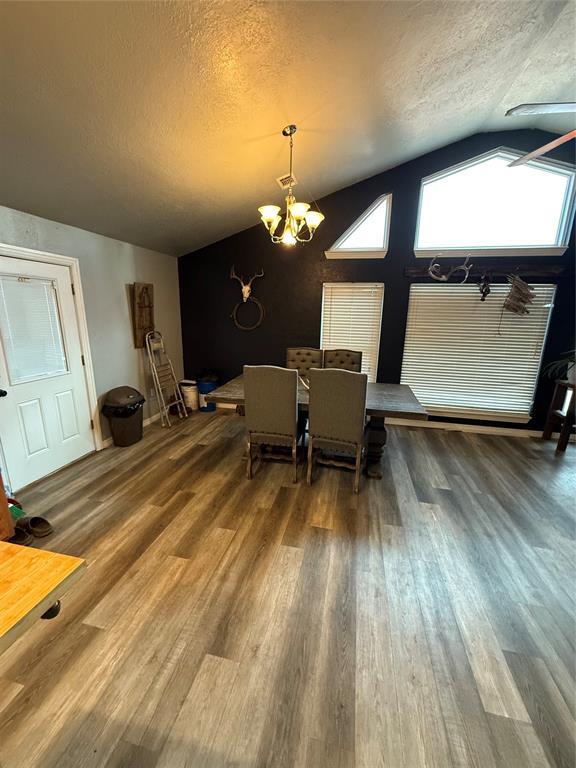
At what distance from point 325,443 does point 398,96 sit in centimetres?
292

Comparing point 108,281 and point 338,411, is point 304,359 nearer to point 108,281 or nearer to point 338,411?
point 338,411

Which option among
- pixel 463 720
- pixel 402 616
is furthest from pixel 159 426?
pixel 463 720

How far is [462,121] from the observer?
124 inches

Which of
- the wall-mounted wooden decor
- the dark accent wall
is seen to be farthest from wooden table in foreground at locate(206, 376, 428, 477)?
the wall-mounted wooden decor

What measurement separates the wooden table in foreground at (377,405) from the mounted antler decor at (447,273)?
1.63 meters

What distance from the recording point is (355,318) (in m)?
4.26

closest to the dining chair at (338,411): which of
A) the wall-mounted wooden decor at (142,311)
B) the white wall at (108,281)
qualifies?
the white wall at (108,281)

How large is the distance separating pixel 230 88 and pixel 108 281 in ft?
7.87

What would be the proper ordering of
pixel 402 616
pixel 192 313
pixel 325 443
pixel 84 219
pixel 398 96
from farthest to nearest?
pixel 192 313 → pixel 84 219 → pixel 325 443 → pixel 398 96 → pixel 402 616

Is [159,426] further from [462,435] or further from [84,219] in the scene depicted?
[462,435]

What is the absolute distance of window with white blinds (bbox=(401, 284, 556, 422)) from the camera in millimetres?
3775

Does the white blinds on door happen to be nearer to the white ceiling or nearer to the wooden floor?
the white ceiling

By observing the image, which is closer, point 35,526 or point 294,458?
point 35,526

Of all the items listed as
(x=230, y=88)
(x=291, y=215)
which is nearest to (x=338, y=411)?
(x=291, y=215)
